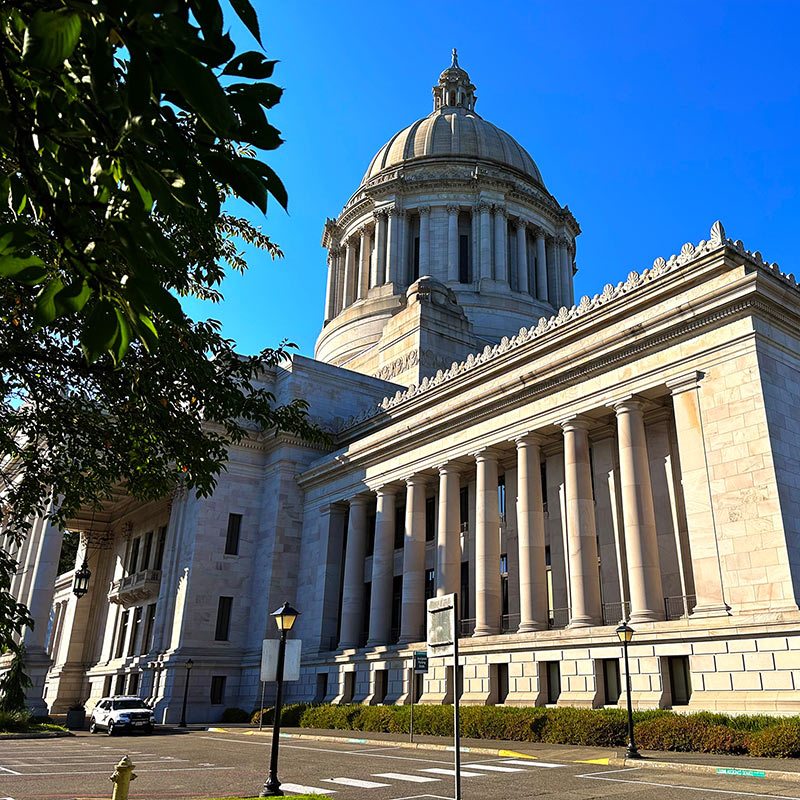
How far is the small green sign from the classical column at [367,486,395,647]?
22.4 metres

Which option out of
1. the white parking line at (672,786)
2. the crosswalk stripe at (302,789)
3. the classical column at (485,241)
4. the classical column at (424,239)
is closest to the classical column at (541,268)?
the classical column at (485,241)

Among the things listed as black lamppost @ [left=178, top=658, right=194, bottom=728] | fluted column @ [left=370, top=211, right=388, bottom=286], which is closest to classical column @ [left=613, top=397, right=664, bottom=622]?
black lamppost @ [left=178, top=658, right=194, bottom=728]

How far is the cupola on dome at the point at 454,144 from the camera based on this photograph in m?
72.6

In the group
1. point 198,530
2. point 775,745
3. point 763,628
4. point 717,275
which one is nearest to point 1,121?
point 775,745

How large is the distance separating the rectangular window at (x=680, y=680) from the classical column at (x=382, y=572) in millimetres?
16498

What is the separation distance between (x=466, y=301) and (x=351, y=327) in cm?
1073

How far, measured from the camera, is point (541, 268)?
69.4 m

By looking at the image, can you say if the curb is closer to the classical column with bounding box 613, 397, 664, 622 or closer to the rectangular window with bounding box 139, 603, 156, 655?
the classical column with bounding box 613, 397, 664, 622

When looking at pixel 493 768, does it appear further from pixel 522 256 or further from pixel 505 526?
pixel 522 256

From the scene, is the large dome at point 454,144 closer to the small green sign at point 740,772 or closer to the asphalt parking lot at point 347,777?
the asphalt parking lot at point 347,777

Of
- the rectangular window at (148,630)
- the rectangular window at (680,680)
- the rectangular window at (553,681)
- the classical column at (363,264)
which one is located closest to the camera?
the rectangular window at (680,680)

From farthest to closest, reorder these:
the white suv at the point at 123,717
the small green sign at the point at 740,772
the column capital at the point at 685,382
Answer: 1. the white suv at the point at 123,717
2. the column capital at the point at 685,382
3. the small green sign at the point at 740,772

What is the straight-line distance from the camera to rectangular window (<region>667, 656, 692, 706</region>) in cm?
2333

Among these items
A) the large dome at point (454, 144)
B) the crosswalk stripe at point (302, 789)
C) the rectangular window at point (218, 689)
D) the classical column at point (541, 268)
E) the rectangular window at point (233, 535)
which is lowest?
the crosswalk stripe at point (302, 789)
